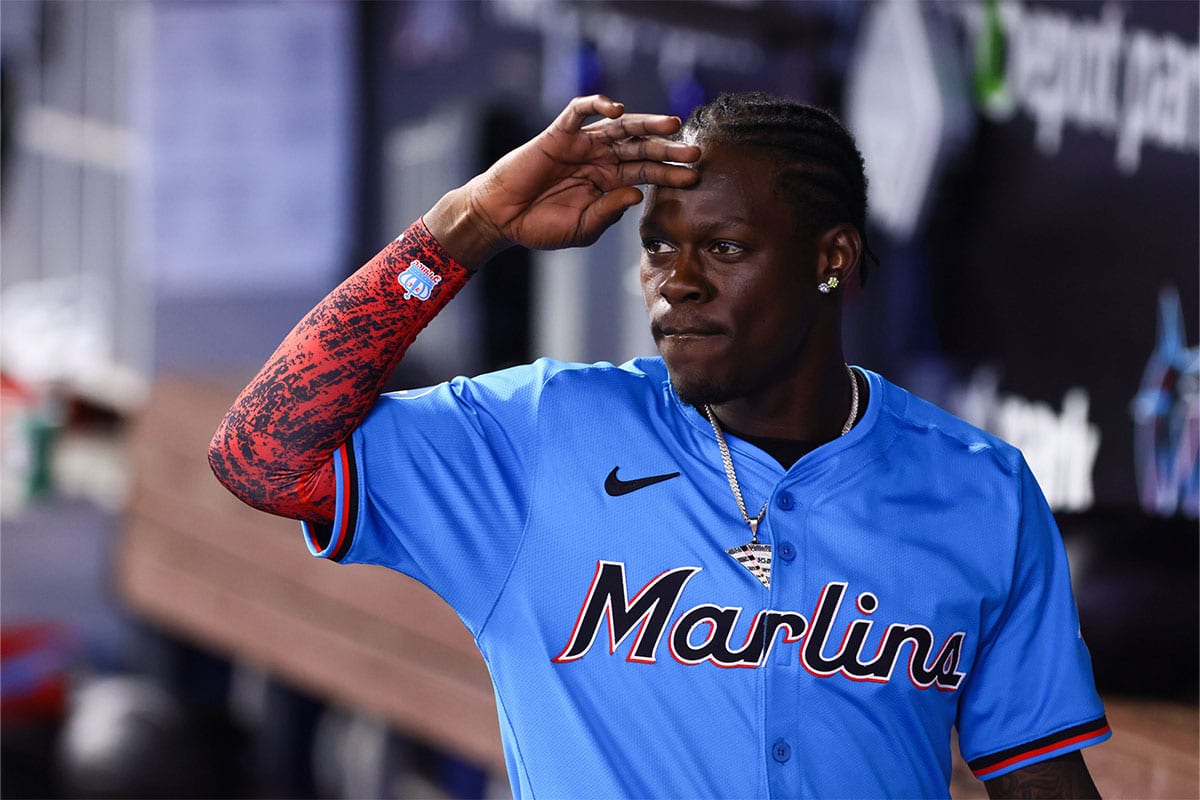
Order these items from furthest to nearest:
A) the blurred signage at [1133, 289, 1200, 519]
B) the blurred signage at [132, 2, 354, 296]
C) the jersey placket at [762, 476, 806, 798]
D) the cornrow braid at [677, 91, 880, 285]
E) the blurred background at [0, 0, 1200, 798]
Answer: the blurred signage at [132, 2, 354, 296] < the blurred background at [0, 0, 1200, 798] < the blurred signage at [1133, 289, 1200, 519] < the cornrow braid at [677, 91, 880, 285] < the jersey placket at [762, 476, 806, 798]

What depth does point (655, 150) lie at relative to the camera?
1621 millimetres

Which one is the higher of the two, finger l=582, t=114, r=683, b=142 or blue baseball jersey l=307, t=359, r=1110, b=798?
finger l=582, t=114, r=683, b=142

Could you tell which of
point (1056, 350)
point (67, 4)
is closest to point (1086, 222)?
point (1056, 350)

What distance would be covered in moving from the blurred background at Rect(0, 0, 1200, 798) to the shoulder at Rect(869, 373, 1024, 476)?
0.99 m

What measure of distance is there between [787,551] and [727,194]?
385 millimetres

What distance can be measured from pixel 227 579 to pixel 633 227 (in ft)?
6.19

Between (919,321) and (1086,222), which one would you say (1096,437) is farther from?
(919,321)

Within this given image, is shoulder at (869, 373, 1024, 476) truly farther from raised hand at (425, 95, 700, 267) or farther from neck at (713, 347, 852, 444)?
raised hand at (425, 95, 700, 267)

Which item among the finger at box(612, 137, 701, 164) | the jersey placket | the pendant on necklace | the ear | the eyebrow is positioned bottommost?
the jersey placket

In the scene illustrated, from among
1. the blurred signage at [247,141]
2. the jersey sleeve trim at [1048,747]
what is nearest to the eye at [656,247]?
the jersey sleeve trim at [1048,747]

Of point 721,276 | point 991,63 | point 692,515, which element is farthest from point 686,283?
point 991,63

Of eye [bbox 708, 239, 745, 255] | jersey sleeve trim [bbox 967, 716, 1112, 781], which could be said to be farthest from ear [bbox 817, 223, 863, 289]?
jersey sleeve trim [bbox 967, 716, 1112, 781]

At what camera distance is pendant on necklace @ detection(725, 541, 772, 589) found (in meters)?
1.60

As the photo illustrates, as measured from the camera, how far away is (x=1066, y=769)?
64.6 inches
